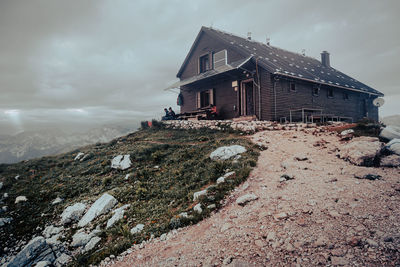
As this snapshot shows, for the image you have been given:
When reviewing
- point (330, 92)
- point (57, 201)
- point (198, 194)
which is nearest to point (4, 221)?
point (57, 201)

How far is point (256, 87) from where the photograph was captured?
16469 mm

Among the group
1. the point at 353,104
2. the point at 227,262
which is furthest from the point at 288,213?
the point at 353,104

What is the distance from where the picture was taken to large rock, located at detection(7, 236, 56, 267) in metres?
5.31

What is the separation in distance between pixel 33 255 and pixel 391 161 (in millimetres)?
10779

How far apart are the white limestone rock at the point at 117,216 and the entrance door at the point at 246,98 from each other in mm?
13292

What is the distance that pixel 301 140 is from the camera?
395 inches

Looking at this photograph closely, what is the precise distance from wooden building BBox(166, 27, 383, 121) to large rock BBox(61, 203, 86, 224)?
1287cm

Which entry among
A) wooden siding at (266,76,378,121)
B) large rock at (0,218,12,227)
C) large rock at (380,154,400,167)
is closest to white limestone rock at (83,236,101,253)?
large rock at (0,218,12,227)

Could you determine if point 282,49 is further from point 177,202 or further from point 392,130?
point 177,202

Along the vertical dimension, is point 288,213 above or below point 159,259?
above

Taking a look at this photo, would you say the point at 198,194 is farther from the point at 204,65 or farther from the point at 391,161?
the point at 204,65

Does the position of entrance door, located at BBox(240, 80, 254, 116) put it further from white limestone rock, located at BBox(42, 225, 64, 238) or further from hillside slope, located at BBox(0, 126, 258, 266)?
white limestone rock, located at BBox(42, 225, 64, 238)

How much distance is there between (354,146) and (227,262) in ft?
21.6

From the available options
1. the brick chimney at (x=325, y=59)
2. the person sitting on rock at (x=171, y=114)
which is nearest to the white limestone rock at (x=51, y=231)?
the person sitting on rock at (x=171, y=114)
